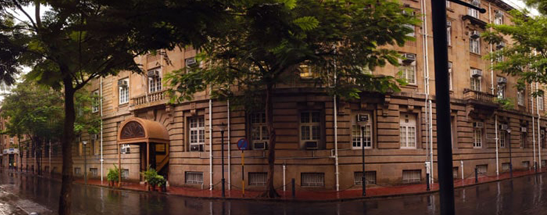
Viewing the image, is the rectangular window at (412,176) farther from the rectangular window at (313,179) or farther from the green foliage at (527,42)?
the green foliage at (527,42)

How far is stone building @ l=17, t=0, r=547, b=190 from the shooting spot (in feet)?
79.8

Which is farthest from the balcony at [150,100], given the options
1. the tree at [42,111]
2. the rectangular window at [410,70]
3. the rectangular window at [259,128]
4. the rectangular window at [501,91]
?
the rectangular window at [501,91]

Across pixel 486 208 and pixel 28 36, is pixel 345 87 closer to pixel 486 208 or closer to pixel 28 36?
pixel 486 208

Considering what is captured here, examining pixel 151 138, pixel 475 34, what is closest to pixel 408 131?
pixel 475 34

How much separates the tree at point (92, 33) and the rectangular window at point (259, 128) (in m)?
15.0

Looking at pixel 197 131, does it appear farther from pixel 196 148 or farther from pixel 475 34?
pixel 475 34

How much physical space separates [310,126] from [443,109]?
22396 millimetres

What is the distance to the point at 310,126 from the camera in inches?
981

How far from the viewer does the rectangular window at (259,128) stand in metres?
25.6

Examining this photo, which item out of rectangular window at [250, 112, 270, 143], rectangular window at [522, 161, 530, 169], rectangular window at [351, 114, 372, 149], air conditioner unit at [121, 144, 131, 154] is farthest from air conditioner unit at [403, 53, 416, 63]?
air conditioner unit at [121, 144, 131, 154]

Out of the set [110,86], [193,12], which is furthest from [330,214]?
[110,86]

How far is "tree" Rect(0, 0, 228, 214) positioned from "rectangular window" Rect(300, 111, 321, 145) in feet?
49.6

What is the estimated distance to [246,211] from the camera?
17359mm

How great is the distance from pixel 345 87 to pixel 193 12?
48.5ft
